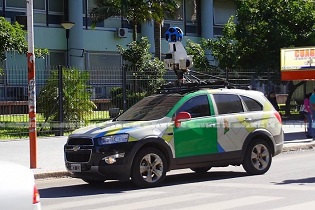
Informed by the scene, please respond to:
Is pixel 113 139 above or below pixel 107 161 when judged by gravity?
above

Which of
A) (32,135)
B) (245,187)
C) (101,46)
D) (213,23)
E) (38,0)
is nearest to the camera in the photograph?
(245,187)

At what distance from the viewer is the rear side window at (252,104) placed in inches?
509

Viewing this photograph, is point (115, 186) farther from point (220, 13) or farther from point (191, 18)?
point (220, 13)

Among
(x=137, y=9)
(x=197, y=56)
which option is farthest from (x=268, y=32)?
(x=137, y=9)

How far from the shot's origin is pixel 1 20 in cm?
2441

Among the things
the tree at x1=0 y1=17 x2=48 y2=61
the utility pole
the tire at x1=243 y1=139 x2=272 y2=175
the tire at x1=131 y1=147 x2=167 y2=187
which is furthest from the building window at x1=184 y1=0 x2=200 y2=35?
the tire at x1=131 y1=147 x2=167 y2=187

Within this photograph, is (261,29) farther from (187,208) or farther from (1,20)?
(187,208)

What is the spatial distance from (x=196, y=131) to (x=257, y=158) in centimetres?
175

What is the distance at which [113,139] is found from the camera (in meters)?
11.1

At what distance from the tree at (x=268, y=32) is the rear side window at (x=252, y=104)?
17.7m

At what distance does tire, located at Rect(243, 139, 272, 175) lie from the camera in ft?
41.4

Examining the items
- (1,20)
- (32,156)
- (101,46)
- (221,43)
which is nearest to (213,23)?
(101,46)

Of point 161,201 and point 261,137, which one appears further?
point 261,137

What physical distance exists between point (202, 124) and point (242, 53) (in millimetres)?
20937
